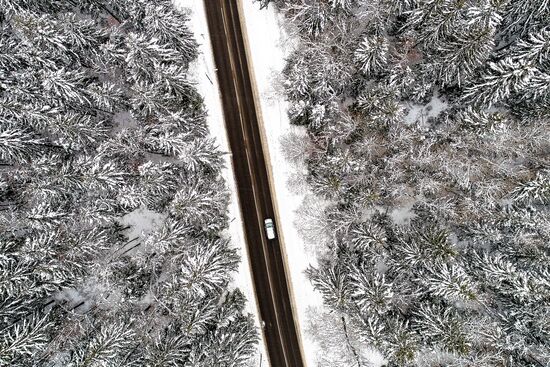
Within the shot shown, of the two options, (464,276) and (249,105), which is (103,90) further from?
(464,276)

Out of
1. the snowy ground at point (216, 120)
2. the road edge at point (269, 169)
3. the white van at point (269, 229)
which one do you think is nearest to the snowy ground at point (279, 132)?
the road edge at point (269, 169)

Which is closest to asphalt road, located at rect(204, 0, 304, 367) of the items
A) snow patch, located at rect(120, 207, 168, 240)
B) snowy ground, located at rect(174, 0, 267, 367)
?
snowy ground, located at rect(174, 0, 267, 367)

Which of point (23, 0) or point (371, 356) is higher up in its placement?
point (23, 0)

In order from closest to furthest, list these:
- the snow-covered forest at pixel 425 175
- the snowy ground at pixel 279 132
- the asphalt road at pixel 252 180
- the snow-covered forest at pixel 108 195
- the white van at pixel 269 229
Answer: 1. the snow-covered forest at pixel 425 175
2. the snow-covered forest at pixel 108 195
3. the snowy ground at pixel 279 132
4. the white van at pixel 269 229
5. the asphalt road at pixel 252 180

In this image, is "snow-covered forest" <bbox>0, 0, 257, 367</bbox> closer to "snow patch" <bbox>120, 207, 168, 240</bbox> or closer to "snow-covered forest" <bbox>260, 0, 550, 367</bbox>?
"snow patch" <bbox>120, 207, 168, 240</bbox>

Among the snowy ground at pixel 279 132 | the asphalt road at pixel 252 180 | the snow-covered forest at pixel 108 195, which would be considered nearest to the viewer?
the snow-covered forest at pixel 108 195

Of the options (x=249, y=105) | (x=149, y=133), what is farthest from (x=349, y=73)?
(x=149, y=133)

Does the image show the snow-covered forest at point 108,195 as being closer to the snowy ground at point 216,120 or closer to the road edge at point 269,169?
the snowy ground at point 216,120
